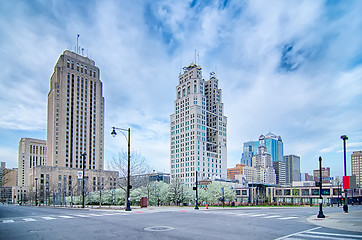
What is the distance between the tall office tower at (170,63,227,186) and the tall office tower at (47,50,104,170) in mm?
44021

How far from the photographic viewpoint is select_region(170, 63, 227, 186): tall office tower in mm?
144375

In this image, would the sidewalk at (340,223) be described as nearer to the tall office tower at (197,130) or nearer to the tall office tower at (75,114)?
the tall office tower at (197,130)

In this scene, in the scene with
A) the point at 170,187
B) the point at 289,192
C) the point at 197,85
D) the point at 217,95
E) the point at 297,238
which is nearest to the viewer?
the point at 297,238

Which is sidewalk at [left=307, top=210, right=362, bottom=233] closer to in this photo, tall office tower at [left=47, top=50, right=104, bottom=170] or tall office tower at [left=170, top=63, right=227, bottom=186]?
tall office tower at [left=170, top=63, right=227, bottom=186]

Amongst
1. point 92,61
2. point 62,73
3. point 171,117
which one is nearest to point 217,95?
point 171,117

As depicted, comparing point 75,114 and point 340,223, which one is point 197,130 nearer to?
point 75,114

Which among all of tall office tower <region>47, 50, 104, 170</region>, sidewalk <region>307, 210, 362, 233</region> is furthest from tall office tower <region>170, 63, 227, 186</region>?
sidewalk <region>307, 210, 362, 233</region>

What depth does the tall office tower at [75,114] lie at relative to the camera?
14188 cm

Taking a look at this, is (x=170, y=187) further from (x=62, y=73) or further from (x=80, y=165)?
(x=62, y=73)

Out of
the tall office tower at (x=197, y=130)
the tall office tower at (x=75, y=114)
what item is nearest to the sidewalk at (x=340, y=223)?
the tall office tower at (x=197, y=130)

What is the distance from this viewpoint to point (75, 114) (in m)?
148

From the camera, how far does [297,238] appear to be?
11.8 meters

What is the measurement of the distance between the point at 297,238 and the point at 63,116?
148m

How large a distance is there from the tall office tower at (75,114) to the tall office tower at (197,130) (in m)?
44.0
